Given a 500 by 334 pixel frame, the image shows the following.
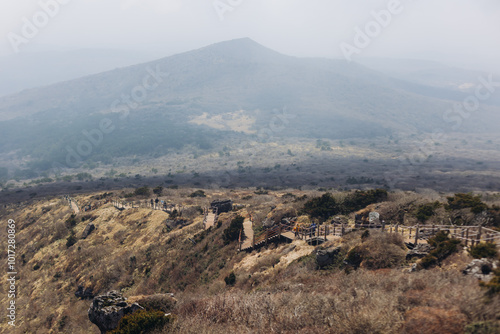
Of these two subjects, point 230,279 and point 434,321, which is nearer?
point 434,321

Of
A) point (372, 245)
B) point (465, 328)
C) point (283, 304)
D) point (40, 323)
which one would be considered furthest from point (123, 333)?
point (40, 323)

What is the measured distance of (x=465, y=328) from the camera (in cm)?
693

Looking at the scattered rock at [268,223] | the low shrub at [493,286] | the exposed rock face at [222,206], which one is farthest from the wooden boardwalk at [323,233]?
the exposed rock face at [222,206]

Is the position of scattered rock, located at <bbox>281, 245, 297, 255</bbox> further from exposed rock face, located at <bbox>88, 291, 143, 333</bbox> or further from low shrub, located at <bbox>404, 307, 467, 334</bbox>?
low shrub, located at <bbox>404, 307, 467, 334</bbox>

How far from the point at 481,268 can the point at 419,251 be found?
12.8 ft

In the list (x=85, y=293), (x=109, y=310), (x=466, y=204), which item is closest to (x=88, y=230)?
(x=85, y=293)

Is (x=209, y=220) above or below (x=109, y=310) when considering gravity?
below

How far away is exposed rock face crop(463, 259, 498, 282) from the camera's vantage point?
8789 mm

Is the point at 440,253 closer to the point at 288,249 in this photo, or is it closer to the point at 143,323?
the point at 288,249

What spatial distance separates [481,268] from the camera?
9.11 meters

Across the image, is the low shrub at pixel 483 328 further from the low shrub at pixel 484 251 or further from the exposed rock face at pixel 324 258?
the exposed rock face at pixel 324 258

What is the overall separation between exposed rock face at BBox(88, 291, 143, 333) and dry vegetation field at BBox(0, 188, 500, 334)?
6.80 ft

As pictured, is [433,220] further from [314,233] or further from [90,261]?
[90,261]

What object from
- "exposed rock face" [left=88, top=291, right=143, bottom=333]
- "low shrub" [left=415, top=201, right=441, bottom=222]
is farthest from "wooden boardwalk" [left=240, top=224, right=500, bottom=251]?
"exposed rock face" [left=88, top=291, right=143, bottom=333]
